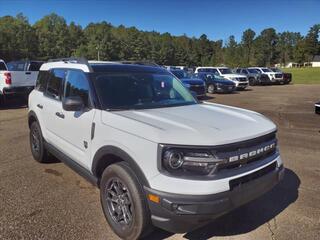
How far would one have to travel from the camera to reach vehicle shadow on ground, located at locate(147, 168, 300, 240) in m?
3.65

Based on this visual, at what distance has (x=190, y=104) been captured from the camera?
14.6 ft

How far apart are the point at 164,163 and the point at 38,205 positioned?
231cm

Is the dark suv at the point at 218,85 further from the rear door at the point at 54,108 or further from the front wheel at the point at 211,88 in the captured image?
the rear door at the point at 54,108

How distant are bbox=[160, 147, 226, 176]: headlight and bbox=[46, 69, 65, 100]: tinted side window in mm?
2604

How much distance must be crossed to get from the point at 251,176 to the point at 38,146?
4.13 metres

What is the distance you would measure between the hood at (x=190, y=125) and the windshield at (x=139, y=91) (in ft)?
0.81

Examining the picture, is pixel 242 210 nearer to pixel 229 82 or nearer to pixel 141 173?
pixel 141 173

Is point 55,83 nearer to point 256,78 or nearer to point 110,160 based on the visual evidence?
point 110,160

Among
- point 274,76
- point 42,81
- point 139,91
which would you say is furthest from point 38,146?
point 274,76

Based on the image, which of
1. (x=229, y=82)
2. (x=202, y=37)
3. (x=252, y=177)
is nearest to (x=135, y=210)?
(x=252, y=177)

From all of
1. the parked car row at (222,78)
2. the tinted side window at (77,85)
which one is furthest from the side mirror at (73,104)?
the parked car row at (222,78)

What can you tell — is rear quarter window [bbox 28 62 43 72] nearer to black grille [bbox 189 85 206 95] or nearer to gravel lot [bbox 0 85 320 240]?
black grille [bbox 189 85 206 95]

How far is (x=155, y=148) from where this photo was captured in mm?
2957

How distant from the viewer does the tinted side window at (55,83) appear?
16.2 feet
